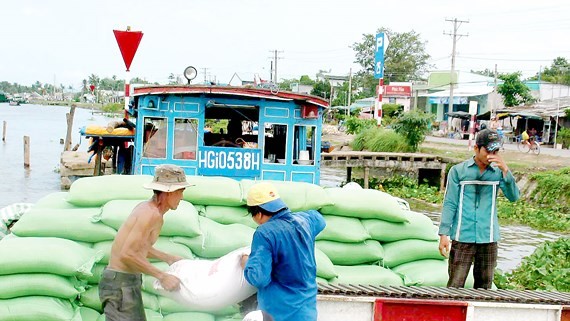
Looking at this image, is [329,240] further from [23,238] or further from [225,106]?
[225,106]

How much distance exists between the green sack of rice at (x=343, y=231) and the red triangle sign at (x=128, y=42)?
4461 mm

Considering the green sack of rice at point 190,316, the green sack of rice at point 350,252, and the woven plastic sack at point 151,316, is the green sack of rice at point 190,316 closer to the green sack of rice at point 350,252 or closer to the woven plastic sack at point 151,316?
the woven plastic sack at point 151,316

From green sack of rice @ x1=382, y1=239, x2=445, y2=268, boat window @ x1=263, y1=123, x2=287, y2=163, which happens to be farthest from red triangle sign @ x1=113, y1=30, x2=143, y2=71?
green sack of rice @ x1=382, y1=239, x2=445, y2=268

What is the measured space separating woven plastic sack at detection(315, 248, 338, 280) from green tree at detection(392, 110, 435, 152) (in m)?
16.5

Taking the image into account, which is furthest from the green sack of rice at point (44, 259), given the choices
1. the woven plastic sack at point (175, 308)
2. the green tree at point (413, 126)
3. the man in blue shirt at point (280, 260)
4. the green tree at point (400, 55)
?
the green tree at point (400, 55)

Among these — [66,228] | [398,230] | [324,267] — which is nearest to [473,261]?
[398,230]

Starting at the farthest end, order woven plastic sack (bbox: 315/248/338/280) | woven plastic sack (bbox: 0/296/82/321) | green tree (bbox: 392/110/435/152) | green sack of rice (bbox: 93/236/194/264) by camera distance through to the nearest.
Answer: green tree (bbox: 392/110/435/152) < woven plastic sack (bbox: 315/248/338/280) < green sack of rice (bbox: 93/236/194/264) < woven plastic sack (bbox: 0/296/82/321)

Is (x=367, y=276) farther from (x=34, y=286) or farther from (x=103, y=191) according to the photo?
(x=34, y=286)

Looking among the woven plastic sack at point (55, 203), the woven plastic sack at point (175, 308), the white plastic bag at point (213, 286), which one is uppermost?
the woven plastic sack at point (55, 203)

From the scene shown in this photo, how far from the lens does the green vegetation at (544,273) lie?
6.20m

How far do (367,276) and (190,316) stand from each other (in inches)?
50.5

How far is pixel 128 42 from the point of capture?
8281 millimetres

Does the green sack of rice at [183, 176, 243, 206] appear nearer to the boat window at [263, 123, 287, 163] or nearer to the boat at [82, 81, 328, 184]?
the boat at [82, 81, 328, 184]

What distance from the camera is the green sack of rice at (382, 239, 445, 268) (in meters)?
4.75
